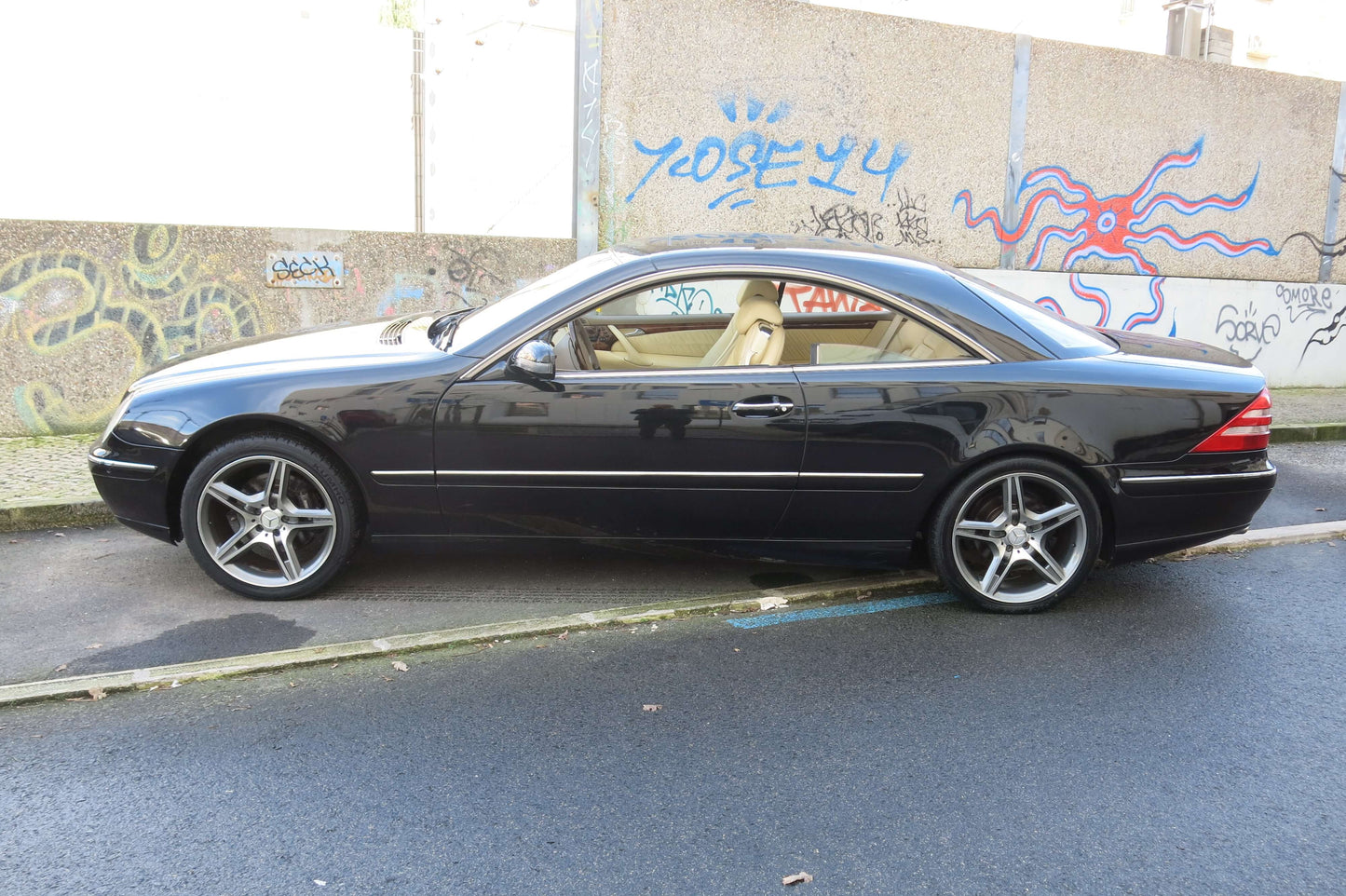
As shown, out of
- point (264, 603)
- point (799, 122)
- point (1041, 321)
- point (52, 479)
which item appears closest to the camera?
point (264, 603)

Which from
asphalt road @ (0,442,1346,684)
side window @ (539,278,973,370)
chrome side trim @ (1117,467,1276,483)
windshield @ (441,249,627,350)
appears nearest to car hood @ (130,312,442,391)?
windshield @ (441,249,627,350)

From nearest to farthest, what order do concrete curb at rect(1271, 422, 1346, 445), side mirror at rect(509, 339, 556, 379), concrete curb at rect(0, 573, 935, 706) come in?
concrete curb at rect(0, 573, 935, 706), side mirror at rect(509, 339, 556, 379), concrete curb at rect(1271, 422, 1346, 445)

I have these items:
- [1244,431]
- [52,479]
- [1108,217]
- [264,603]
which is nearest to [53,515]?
[52,479]

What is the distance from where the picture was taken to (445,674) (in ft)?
12.4

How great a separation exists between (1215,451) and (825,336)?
1.85m

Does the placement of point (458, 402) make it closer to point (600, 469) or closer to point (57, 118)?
point (600, 469)

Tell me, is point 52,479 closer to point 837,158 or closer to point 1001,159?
point 837,158

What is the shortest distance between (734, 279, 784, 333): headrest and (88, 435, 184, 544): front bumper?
7.96 feet

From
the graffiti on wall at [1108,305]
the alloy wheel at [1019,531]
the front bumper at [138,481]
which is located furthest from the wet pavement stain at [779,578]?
the graffiti on wall at [1108,305]

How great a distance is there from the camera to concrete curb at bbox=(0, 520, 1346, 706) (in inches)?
141

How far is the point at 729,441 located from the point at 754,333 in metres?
0.56

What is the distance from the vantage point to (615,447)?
425cm

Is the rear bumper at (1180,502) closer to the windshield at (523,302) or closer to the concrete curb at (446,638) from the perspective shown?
the concrete curb at (446,638)

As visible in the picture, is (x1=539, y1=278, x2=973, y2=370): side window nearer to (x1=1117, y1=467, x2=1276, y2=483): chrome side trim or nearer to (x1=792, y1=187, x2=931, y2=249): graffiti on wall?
(x1=1117, y1=467, x2=1276, y2=483): chrome side trim
